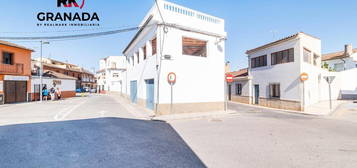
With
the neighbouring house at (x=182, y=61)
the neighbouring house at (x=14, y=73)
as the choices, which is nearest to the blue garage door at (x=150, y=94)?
the neighbouring house at (x=182, y=61)

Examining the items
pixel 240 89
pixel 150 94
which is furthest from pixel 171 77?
pixel 240 89

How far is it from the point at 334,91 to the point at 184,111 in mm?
22595

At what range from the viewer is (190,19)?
10.1 metres

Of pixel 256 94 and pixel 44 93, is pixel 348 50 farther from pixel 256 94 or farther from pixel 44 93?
pixel 44 93

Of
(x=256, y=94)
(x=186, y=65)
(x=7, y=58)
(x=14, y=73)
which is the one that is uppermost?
(x=7, y=58)

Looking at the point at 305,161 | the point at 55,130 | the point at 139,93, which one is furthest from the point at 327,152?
the point at 139,93

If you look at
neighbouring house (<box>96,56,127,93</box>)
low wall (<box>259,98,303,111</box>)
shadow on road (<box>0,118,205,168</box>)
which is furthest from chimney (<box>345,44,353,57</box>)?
neighbouring house (<box>96,56,127,93</box>)

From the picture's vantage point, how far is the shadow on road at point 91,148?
3.25 metres

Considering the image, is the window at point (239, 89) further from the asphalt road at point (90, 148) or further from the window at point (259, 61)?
the asphalt road at point (90, 148)

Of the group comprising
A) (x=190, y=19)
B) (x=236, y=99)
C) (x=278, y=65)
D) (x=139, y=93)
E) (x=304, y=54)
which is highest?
(x=190, y=19)

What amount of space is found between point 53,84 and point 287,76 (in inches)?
1089

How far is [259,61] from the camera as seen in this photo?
16938 mm

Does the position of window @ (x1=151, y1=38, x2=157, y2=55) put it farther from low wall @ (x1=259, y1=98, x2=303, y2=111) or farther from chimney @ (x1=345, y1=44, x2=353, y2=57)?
chimney @ (x1=345, y1=44, x2=353, y2=57)

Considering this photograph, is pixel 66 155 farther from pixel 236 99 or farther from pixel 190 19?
pixel 236 99
